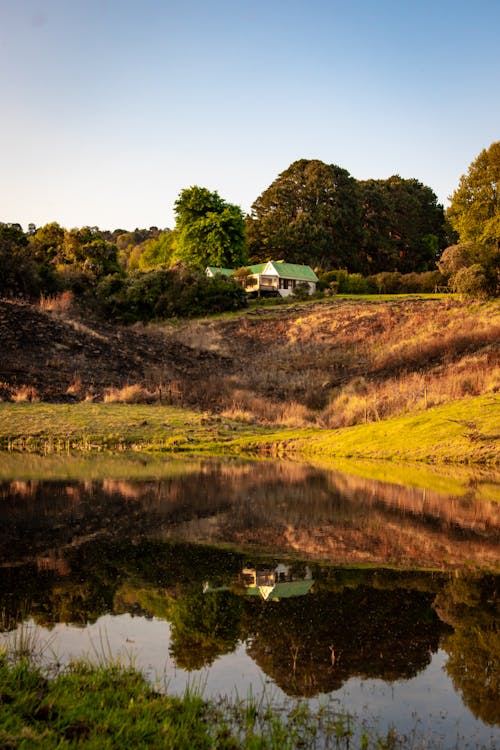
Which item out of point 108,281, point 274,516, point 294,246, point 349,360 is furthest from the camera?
point 294,246

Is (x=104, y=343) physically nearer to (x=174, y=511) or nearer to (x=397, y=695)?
(x=174, y=511)

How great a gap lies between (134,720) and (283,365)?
182ft

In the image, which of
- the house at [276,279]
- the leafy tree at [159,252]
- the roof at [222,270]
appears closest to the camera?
the roof at [222,270]

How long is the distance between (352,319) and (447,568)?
6676 cm

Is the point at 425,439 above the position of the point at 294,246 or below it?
below

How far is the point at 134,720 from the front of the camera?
20.1 feet

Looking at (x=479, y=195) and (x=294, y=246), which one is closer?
(x=479, y=195)

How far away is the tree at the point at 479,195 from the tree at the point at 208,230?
35.1 m

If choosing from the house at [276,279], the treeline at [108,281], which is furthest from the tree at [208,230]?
the treeline at [108,281]

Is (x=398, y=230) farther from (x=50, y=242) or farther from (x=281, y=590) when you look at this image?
(x=281, y=590)

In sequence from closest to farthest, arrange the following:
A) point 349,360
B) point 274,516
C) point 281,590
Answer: point 281,590 < point 274,516 < point 349,360

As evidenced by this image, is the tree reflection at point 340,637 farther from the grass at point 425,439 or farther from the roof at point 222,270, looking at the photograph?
the roof at point 222,270

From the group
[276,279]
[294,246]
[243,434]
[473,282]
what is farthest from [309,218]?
[243,434]

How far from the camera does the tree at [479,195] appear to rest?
331 ft
